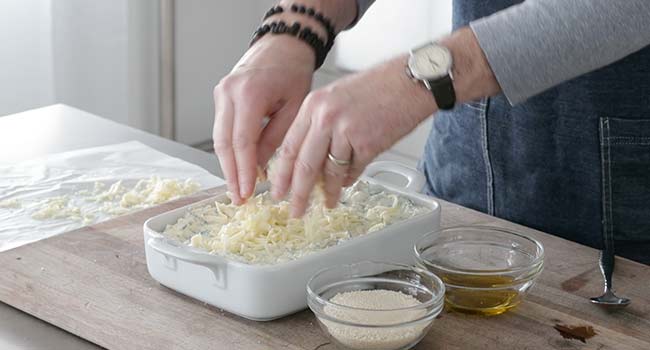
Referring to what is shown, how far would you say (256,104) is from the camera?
4.37 ft

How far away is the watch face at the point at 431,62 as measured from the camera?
3.78ft

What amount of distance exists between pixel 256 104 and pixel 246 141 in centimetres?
6

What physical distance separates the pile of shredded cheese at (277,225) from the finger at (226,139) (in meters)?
0.05

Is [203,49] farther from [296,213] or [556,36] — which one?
[556,36]

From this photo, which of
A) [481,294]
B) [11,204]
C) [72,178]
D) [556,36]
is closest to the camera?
[556,36]

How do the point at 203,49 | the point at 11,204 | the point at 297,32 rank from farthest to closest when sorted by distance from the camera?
1. the point at 203,49
2. the point at 11,204
3. the point at 297,32

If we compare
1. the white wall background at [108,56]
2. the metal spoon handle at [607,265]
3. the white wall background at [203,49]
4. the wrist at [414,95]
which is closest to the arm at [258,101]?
the wrist at [414,95]

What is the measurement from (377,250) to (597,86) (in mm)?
424

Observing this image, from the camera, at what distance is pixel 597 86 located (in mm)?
1506

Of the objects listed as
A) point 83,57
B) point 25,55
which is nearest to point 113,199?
point 25,55

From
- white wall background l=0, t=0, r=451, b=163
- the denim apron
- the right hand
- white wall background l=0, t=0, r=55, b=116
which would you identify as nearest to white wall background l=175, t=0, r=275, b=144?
white wall background l=0, t=0, r=451, b=163

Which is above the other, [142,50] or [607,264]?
[607,264]

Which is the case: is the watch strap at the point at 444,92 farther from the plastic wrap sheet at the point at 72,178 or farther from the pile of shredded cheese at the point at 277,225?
the plastic wrap sheet at the point at 72,178

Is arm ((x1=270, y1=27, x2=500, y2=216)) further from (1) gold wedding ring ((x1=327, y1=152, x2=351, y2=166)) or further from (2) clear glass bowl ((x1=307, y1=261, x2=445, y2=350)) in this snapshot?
(2) clear glass bowl ((x1=307, y1=261, x2=445, y2=350))
